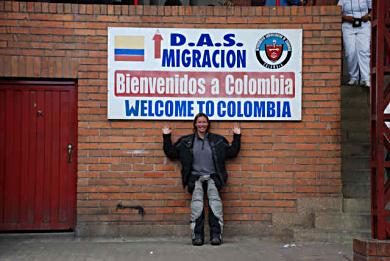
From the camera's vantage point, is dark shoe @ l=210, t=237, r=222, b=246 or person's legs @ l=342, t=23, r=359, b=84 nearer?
dark shoe @ l=210, t=237, r=222, b=246

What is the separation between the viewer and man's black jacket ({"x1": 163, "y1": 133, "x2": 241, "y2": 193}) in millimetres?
9023

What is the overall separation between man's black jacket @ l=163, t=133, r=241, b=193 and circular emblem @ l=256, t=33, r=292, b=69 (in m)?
1.10

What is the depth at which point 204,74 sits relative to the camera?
9.24 metres

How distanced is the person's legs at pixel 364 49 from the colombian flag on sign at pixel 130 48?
3174 millimetres

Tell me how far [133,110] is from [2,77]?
1827mm

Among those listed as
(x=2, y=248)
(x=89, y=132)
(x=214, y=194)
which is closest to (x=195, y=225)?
(x=214, y=194)

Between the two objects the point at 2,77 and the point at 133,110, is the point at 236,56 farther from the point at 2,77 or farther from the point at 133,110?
the point at 2,77

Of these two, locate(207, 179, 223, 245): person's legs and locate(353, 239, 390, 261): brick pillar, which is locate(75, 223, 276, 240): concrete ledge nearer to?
locate(207, 179, 223, 245): person's legs

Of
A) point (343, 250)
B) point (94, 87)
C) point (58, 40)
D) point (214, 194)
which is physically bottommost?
point (343, 250)

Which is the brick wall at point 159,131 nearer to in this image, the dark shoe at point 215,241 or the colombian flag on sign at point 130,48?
the colombian flag on sign at point 130,48

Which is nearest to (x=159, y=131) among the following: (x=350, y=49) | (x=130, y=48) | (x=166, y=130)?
(x=166, y=130)

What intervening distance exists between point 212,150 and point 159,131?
0.79 metres

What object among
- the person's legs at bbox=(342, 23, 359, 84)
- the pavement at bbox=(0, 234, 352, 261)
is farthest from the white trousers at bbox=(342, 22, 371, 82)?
the pavement at bbox=(0, 234, 352, 261)

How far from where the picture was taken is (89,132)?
9.20 meters
